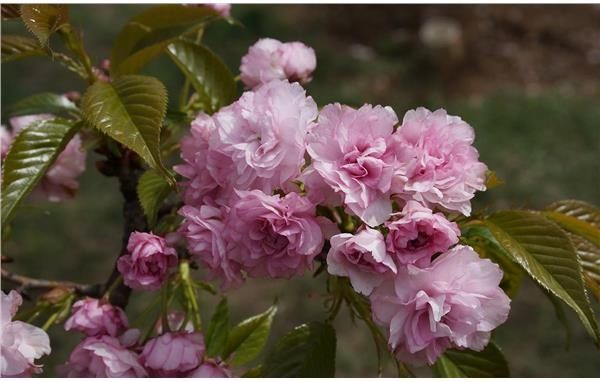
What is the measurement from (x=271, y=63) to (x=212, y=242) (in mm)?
282

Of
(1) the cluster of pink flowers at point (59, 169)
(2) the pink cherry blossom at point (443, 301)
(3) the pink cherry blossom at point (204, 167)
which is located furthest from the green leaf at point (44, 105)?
(2) the pink cherry blossom at point (443, 301)

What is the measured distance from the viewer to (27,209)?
1015 millimetres

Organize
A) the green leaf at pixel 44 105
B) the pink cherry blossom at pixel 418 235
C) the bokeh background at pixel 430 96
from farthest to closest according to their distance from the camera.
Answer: the bokeh background at pixel 430 96 < the green leaf at pixel 44 105 < the pink cherry blossom at pixel 418 235

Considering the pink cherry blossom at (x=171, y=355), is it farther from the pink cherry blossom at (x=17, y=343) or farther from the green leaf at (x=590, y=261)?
the green leaf at (x=590, y=261)

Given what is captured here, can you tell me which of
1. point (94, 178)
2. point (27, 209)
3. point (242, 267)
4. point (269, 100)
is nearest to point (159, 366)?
point (242, 267)

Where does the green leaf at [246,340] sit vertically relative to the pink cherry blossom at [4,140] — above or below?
below

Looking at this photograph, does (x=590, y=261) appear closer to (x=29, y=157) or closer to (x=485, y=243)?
(x=485, y=243)

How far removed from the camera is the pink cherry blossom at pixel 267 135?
679 millimetres

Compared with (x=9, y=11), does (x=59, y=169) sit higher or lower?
lower

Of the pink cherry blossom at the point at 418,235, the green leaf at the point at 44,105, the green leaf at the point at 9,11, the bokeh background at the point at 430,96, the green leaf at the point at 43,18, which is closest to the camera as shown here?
the pink cherry blossom at the point at 418,235

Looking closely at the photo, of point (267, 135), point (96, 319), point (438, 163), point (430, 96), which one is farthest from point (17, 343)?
point (430, 96)

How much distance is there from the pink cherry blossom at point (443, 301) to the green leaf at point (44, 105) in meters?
0.47

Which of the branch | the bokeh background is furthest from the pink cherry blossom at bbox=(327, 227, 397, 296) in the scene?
the bokeh background

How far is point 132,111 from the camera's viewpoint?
0.76 meters
